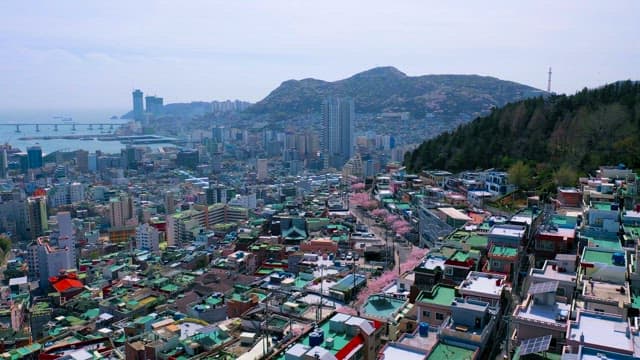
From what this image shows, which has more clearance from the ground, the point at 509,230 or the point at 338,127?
the point at 338,127

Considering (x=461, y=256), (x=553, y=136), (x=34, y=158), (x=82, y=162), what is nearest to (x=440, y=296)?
(x=461, y=256)

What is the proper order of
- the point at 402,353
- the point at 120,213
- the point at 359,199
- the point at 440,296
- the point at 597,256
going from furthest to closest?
1. the point at 120,213
2. the point at 359,199
3. the point at 597,256
4. the point at 440,296
5. the point at 402,353

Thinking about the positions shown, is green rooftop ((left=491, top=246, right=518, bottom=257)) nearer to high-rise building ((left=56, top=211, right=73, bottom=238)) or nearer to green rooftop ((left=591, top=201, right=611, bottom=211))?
green rooftop ((left=591, top=201, right=611, bottom=211))

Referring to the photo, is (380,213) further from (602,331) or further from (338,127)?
(338,127)

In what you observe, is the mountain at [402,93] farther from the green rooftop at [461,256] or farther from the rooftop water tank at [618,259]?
the rooftop water tank at [618,259]

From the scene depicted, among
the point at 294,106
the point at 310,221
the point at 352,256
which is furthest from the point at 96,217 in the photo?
the point at 294,106

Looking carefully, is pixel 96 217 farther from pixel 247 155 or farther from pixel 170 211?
pixel 247 155
